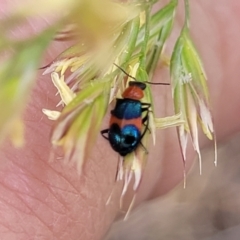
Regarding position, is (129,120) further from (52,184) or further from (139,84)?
(52,184)

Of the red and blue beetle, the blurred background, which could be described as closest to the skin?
the red and blue beetle

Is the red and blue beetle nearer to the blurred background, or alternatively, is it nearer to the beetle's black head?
the beetle's black head

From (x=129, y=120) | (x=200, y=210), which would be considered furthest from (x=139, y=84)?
(x=200, y=210)

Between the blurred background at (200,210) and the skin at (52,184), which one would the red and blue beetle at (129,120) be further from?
the blurred background at (200,210)


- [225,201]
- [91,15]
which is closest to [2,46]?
[91,15]

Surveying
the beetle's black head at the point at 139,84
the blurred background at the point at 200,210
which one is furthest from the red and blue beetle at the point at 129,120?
the blurred background at the point at 200,210

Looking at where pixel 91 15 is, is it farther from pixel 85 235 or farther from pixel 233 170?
pixel 233 170
